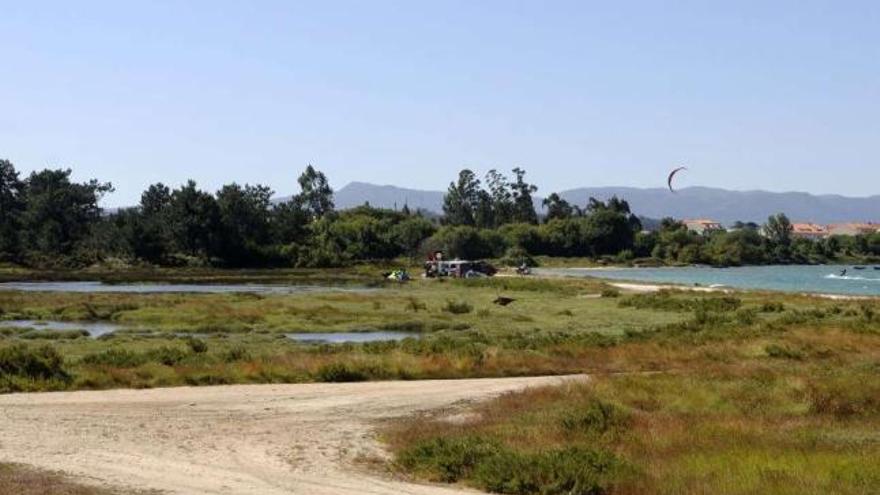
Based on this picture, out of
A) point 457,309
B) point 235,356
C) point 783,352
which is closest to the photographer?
point 235,356

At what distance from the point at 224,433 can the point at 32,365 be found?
11385 mm

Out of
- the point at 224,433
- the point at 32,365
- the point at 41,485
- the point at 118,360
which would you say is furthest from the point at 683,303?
the point at 41,485

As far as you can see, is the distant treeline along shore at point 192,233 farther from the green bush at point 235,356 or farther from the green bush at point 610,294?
the green bush at point 235,356

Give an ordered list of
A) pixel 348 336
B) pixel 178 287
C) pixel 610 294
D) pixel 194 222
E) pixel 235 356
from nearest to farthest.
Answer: pixel 235 356 → pixel 348 336 → pixel 610 294 → pixel 178 287 → pixel 194 222

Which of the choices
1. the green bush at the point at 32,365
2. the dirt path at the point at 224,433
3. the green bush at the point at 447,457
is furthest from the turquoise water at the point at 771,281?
the green bush at the point at 447,457

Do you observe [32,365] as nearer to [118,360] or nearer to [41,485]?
[118,360]

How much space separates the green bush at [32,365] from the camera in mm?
31453

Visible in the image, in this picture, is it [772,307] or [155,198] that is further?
[155,198]

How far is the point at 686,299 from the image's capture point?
255ft

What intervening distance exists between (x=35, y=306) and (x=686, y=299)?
43943 mm

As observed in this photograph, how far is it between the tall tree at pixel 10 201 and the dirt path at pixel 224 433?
139m

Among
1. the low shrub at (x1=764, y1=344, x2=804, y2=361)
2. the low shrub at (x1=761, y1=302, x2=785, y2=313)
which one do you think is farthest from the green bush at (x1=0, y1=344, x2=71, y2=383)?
the low shrub at (x1=761, y1=302, x2=785, y2=313)

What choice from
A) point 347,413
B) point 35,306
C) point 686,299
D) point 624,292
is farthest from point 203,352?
point 624,292

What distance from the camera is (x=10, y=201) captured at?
18575 cm
